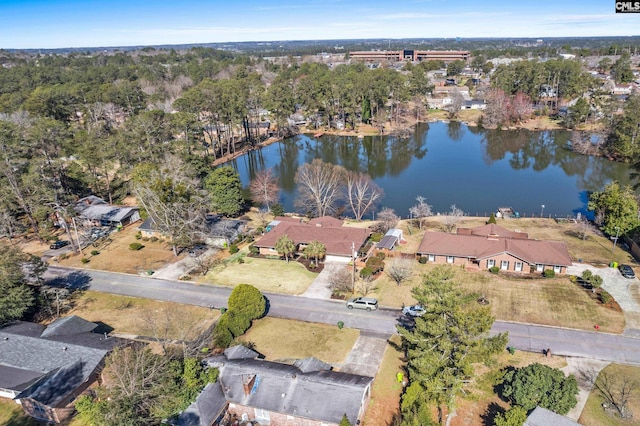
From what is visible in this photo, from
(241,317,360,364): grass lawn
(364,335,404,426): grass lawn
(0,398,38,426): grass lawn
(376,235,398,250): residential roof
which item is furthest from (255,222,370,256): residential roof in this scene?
(0,398,38,426): grass lawn

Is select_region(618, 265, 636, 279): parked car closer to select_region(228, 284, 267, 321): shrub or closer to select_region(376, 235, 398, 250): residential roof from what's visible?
select_region(376, 235, 398, 250): residential roof

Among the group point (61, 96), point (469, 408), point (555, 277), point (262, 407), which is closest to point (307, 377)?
point (262, 407)

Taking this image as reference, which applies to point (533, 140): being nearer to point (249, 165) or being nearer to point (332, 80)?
point (332, 80)

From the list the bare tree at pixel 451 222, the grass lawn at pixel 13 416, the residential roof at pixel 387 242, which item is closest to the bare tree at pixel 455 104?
the bare tree at pixel 451 222

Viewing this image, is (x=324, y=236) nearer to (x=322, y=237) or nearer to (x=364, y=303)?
(x=322, y=237)

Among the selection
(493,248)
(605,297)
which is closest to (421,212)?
(493,248)
